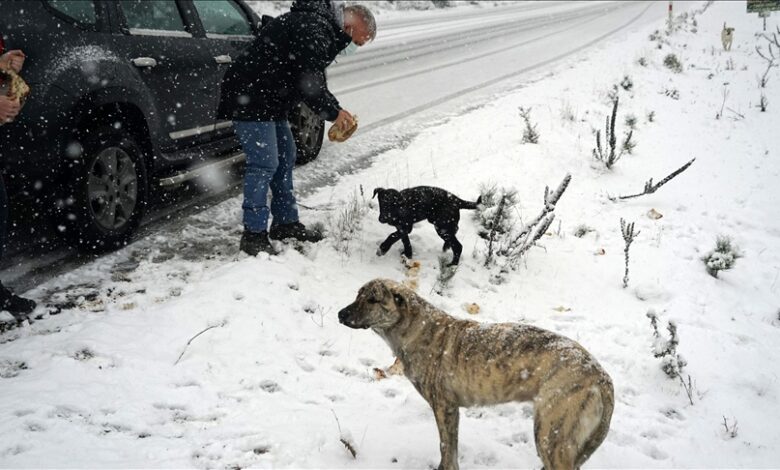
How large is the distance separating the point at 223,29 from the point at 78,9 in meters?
1.91

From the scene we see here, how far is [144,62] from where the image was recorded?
4609 millimetres

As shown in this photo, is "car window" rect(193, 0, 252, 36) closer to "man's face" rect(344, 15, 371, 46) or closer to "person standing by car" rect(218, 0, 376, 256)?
"person standing by car" rect(218, 0, 376, 256)

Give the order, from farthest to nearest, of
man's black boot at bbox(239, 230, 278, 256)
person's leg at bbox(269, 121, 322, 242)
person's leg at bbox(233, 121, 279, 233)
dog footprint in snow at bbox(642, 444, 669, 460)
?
person's leg at bbox(269, 121, 322, 242) < man's black boot at bbox(239, 230, 278, 256) < person's leg at bbox(233, 121, 279, 233) < dog footprint in snow at bbox(642, 444, 669, 460)

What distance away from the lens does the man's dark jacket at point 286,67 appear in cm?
419

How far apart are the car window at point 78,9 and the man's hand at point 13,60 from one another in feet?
2.22

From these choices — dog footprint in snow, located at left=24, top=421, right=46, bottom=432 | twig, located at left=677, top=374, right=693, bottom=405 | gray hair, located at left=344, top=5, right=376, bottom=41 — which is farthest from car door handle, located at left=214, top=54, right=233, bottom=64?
twig, located at left=677, top=374, right=693, bottom=405

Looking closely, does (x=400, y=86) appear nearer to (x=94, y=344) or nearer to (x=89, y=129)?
(x=89, y=129)

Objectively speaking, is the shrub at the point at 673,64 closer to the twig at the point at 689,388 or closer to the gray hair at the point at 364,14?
the gray hair at the point at 364,14

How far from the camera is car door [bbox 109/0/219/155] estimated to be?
465 centimetres

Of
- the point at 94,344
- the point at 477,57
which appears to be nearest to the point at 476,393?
the point at 94,344

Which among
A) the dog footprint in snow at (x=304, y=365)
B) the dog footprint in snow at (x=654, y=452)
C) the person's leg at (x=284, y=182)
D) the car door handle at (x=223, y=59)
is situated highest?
the car door handle at (x=223, y=59)

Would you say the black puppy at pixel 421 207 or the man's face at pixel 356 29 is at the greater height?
the man's face at pixel 356 29

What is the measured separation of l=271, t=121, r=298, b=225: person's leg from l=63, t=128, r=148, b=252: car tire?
1.12 meters

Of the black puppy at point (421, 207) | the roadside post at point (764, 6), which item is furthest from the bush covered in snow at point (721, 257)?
the roadside post at point (764, 6)
